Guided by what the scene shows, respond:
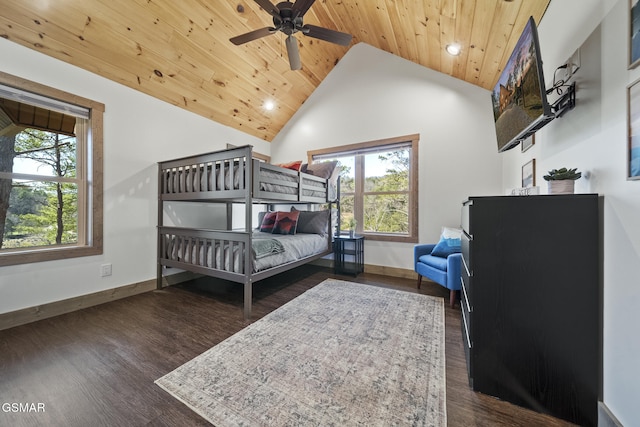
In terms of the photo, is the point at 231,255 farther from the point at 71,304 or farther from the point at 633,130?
the point at 633,130

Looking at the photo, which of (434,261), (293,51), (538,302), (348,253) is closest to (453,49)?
(293,51)

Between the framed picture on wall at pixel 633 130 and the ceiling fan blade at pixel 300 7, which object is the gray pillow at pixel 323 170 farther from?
the framed picture on wall at pixel 633 130

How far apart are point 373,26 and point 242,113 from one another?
Result: 2230 mm

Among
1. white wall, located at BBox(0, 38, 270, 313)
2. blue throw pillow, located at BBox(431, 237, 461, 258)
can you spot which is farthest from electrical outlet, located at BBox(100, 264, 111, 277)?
blue throw pillow, located at BBox(431, 237, 461, 258)

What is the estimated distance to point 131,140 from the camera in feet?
8.79

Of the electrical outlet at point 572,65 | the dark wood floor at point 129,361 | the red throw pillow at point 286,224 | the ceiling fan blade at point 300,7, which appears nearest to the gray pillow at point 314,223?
the red throw pillow at point 286,224

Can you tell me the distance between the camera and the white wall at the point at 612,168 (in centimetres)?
93

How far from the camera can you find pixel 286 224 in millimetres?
3607

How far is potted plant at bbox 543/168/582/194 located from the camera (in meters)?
1.21

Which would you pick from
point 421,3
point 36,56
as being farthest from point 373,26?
point 36,56

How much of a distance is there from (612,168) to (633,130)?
19 cm

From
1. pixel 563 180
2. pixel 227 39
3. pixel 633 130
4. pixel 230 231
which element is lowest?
pixel 230 231

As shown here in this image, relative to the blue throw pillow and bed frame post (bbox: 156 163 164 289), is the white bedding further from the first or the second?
the blue throw pillow

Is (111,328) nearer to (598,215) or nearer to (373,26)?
(598,215)
